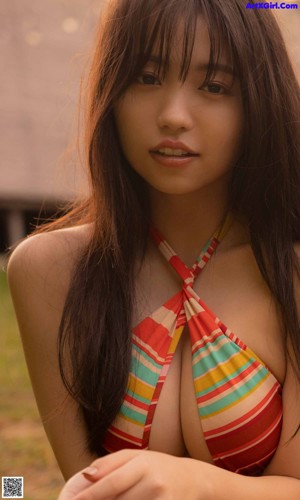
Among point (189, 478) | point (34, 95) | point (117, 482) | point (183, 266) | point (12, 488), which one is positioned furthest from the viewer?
point (34, 95)

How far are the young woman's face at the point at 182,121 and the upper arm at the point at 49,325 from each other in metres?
0.35

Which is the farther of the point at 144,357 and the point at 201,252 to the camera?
the point at 201,252

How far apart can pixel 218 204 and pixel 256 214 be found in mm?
93

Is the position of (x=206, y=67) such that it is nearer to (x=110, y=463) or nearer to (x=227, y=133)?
(x=227, y=133)

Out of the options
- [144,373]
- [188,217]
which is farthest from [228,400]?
[188,217]

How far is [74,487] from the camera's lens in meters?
1.55

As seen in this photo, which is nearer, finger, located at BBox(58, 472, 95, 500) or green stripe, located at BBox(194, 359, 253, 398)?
finger, located at BBox(58, 472, 95, 500)

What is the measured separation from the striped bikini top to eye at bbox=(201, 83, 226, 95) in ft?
1.43

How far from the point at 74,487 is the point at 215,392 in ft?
1.35

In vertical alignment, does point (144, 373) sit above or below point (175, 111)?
below

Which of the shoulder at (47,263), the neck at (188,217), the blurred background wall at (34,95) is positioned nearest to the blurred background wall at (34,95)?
the blurred background wall at (34,95)

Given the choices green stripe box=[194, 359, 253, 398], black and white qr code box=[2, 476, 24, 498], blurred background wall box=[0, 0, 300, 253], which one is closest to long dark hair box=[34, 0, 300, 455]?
green stripe box=[194, 359, 253, 398]

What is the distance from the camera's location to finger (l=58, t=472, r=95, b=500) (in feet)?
5.01

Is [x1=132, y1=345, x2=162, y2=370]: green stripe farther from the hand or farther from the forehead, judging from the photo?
the forehead
